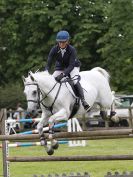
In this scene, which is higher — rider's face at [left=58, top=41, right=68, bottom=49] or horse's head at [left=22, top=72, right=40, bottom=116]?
rider's face at [left=58, top=41, right=68, bottom=49]

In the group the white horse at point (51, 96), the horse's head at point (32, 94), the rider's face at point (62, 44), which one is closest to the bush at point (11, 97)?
the white horse at point (51, 96)

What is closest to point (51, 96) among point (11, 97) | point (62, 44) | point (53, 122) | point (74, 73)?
point (53, 122)

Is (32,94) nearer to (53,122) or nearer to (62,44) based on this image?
(53,122)

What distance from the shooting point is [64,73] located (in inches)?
428

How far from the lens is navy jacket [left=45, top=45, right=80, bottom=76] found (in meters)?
10.9

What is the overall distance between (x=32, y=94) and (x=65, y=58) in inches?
48.0

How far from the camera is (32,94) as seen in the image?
10.1 m

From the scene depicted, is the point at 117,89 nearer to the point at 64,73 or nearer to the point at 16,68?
the point at 16,68

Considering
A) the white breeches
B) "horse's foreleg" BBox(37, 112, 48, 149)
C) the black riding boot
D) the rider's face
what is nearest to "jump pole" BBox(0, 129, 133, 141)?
"horse's foreleg" BBox(37, 112, 48, 149)

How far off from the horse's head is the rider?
672 mm

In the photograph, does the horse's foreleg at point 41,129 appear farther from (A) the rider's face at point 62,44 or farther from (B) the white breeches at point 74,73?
(A) the rider's face at point 62,44

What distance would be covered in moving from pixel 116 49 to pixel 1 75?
33.0 feet

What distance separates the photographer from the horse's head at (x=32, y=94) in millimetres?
9992

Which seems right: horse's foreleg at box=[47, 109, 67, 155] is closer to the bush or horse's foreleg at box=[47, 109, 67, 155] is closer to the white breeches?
the white breeches
